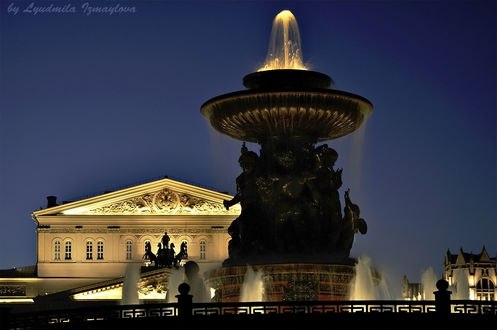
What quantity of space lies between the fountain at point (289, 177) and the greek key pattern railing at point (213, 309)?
311 centimetres

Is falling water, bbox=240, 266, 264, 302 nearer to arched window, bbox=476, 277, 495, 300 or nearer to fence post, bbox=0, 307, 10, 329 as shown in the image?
fence post, bbox=0, 307, 10, 329

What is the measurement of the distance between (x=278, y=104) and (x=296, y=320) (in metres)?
5.76

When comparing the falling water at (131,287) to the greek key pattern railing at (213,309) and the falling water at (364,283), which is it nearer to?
the falling water at (364,283)

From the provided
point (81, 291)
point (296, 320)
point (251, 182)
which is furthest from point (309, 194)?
point (81, 291)

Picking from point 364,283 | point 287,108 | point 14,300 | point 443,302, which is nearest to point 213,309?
point 443,302

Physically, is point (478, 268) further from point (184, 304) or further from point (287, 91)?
point (184, 304)

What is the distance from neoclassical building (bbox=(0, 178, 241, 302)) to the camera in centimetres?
5947

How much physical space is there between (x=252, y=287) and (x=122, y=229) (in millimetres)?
40206

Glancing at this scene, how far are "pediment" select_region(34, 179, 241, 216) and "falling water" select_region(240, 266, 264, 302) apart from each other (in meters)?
38.9

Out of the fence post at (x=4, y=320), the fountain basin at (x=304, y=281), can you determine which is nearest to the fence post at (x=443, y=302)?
the fountain basin at (x=304, y=281)

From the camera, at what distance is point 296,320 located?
53.0ft

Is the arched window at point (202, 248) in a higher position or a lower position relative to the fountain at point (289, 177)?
higher

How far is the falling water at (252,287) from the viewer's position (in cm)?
2000

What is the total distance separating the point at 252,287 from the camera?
20.1 m
